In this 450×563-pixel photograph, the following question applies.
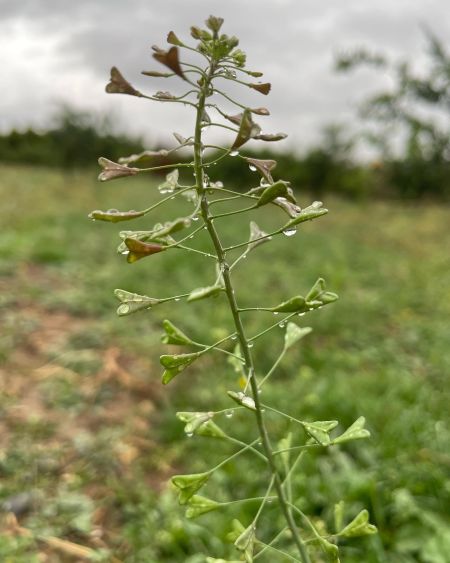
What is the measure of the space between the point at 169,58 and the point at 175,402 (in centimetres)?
307

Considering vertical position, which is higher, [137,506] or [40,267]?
[137,506]

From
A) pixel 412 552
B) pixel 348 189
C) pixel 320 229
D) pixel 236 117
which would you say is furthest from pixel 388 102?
pixel 348 189

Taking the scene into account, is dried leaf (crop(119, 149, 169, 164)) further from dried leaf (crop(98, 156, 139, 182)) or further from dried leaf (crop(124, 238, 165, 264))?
dried leaf (crop(124, 238, 165, 264))

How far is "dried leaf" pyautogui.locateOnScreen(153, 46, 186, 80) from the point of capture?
934 millimetres

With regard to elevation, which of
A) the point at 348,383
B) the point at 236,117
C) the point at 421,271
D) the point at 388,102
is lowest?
the point at 421,271

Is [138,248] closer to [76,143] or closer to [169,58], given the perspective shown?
[169,58]

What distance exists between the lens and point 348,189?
739 inches

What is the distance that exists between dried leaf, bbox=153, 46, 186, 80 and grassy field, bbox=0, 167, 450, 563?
2.13 m

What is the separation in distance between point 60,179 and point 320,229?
7.90 m

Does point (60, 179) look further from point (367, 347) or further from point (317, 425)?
point (317, 425)

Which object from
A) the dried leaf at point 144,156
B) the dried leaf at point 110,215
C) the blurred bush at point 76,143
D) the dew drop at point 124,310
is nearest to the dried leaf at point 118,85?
the dried leaf at point 144,156

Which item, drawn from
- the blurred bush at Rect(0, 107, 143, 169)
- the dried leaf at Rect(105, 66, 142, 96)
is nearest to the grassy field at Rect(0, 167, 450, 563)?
the dried leaf at Rect(105, 66, 142, 96)

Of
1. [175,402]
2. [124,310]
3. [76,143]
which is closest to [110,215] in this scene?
[124,310]

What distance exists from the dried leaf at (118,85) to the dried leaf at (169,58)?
141mm
